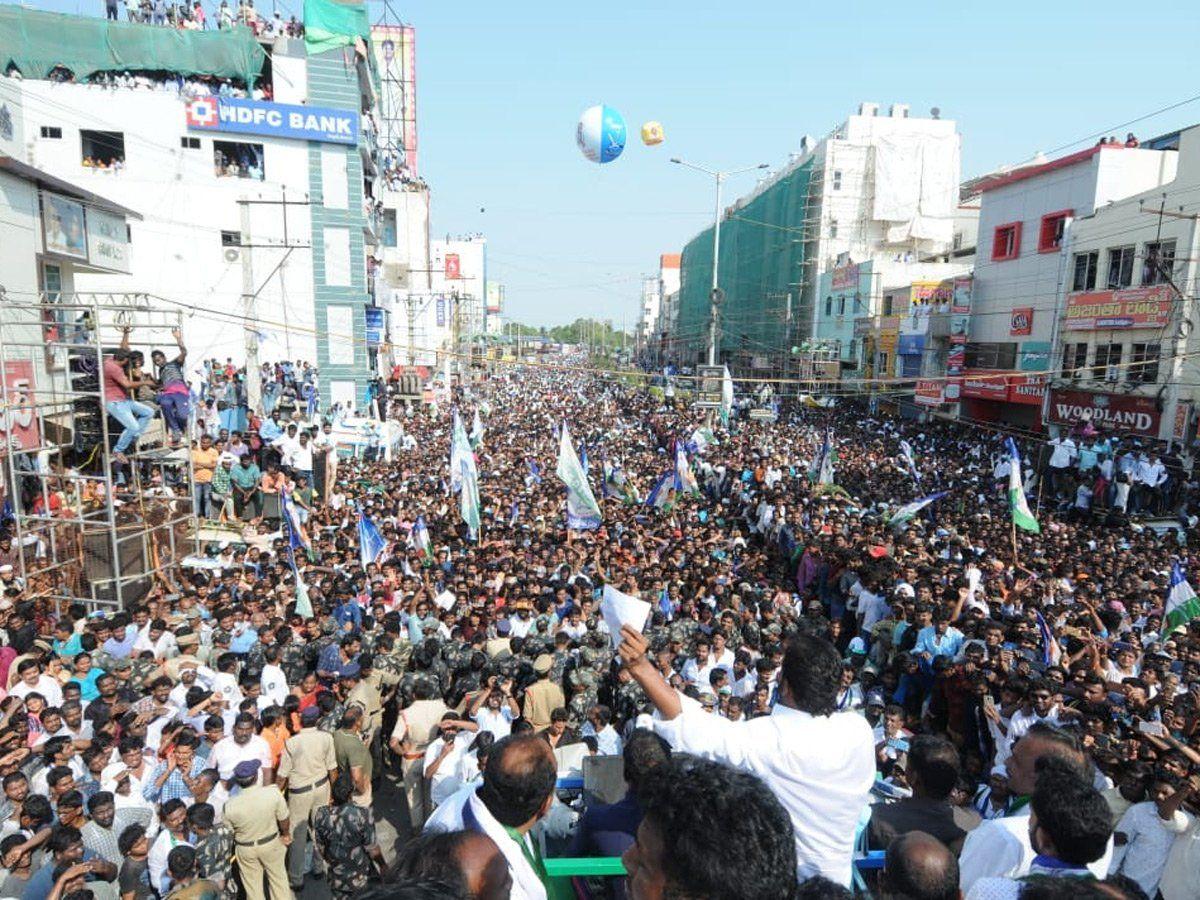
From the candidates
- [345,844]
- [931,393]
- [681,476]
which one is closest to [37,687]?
[345,844]

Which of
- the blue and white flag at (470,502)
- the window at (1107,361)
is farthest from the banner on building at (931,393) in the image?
the blue and white flag at (470,502)

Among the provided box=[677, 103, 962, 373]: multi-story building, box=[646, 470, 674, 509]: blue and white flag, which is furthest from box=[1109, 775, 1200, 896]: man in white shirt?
box=[677, 103, 962, 373]: multi-story building

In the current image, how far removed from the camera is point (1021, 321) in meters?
27.8

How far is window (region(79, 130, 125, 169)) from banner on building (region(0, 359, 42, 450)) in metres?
17.9

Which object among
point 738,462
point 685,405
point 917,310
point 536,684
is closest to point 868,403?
point 917,310

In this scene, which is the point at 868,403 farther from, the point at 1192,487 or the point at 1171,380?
the point at 1192,487

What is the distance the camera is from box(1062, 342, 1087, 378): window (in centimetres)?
2462

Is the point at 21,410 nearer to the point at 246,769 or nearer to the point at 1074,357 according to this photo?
the point at 246,769

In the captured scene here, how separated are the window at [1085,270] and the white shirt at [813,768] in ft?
87.3

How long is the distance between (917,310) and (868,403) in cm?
467

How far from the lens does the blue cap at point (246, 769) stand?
4.85 meters

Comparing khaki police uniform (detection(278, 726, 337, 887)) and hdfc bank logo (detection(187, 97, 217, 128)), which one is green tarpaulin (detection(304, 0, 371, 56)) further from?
khaki police uniform (detection(278, 726, 337, 887))

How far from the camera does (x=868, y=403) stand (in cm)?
3609

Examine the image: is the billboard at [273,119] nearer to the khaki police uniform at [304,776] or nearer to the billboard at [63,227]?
the billboard at [63,227]
